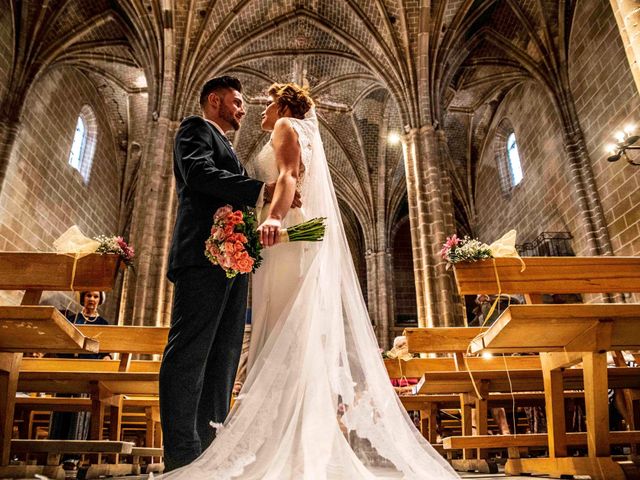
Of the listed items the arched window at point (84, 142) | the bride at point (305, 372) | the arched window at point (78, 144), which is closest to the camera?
the bride at point (305, 372)

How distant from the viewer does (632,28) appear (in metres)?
4.08

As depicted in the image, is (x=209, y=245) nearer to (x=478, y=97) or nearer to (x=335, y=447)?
(x=335, y=447)

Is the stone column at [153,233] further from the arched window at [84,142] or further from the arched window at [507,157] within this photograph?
the arched window at [507,157]

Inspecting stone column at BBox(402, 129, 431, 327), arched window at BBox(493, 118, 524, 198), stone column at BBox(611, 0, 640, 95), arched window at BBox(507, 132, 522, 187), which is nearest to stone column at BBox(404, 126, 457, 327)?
stone column at BBox(402, 129, 431, 327)

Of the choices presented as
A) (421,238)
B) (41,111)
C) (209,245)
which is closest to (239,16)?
(41,111)

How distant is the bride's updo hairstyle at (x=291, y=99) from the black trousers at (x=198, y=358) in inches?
40.0

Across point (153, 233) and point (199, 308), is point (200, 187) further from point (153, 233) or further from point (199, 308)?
point (153, 233)

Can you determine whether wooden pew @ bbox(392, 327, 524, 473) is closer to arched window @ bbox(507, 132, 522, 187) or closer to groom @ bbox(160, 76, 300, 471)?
groom @ bbox(160, 76, 300, 471)

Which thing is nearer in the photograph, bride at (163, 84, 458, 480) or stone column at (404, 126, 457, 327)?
bride at (163, 84, 458, 480)

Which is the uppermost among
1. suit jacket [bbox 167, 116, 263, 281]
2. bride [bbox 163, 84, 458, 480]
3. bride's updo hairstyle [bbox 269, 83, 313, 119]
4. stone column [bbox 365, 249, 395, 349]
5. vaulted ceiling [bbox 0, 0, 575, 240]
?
vaulted ceiling [bbox 0, 0, 575, 240]

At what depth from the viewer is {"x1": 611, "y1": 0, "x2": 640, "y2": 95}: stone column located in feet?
13.3

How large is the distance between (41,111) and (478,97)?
14.0 metres

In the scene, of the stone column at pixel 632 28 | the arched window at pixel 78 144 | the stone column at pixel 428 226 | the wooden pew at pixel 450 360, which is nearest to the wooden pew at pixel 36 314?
the wooden pew at pixel 450 360

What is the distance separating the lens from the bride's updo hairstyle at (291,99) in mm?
2986
